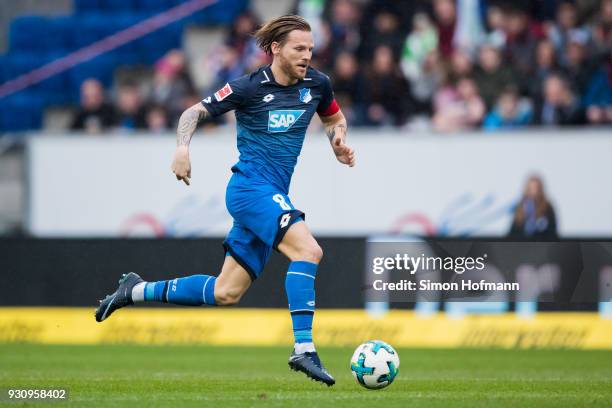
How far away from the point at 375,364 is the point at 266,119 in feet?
5.81

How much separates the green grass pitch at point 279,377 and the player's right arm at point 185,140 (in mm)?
1410

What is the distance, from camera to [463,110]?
642 inches

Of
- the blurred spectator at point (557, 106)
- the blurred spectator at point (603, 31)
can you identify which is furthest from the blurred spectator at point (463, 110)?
the blurred spectator at point (603, 31)

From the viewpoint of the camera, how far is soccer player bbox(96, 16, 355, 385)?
27.2ft

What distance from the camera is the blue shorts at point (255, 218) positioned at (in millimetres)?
8305

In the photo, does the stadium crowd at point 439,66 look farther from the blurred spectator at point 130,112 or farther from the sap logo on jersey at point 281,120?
the sap logo on jersey at point 281,120

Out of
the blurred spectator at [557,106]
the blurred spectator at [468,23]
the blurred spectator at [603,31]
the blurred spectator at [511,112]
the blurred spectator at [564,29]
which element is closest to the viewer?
the blurred spectator at [557,106]

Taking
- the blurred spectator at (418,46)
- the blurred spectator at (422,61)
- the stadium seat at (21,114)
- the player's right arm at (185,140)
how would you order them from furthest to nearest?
1. the stadium seat at (21,114)
2. the blurred spectator at (418,46)
3. the blurred spectator at (422,61)
4. the player's right arm at (185,140)

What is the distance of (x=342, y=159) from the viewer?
29.1 ft

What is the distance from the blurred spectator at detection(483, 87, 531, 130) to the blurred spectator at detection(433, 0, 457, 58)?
1.34 m

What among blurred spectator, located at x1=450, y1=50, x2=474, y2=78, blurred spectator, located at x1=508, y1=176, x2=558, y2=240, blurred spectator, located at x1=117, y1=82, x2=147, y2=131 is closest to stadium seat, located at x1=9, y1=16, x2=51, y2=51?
blurred spectator, located at x1=117, y1=82, x2=147, y2=131

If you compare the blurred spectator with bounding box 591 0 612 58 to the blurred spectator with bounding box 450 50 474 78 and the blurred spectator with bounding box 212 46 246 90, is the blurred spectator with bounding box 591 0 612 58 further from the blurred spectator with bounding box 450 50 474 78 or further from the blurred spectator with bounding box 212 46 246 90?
the blurred spectator with bounding box 212 46 246 90

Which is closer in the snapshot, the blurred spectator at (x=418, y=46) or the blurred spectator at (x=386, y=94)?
the blurred spectator at (x=386, y=94)

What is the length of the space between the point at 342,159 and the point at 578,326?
5621mm
